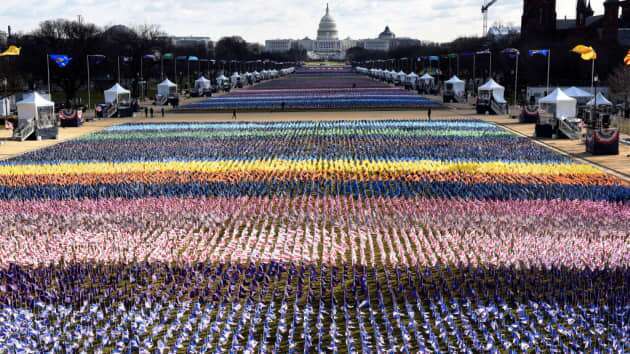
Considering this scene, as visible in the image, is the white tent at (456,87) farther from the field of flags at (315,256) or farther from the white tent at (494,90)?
the field of flags at (315,256)

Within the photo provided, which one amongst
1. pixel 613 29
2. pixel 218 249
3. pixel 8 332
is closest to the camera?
pixel 8 332

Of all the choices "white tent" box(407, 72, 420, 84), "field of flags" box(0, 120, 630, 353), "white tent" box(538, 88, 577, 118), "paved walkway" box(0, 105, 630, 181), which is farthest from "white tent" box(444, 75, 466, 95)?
"field of flags" box(0, 120, 630, 353)

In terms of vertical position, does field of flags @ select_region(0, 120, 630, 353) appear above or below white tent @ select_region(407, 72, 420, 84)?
below

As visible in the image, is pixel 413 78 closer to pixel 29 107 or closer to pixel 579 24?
pixel 579 24

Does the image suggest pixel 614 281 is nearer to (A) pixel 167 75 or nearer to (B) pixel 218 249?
(B) pixel 218 249

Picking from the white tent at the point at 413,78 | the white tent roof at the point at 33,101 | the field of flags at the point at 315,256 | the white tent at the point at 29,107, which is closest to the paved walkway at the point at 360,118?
the white tent at the point at 29,107

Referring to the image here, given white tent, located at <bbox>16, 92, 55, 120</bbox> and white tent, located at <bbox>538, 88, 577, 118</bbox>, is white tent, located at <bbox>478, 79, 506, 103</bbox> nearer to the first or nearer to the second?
white tent, located at <bbox>538, 88, 577, 118</bbox>

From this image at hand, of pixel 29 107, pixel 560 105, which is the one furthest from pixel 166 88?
pixel 560 105

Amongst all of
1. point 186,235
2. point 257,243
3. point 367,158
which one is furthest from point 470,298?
point 367,158
